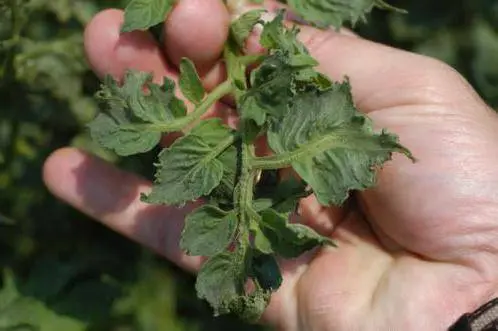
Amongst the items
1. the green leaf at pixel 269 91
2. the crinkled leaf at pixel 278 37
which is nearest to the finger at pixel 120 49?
the crinkled leaf at pixel 278 37

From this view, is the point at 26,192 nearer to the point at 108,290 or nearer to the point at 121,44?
the point at 108,290

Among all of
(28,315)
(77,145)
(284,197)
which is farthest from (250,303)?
(77,145)

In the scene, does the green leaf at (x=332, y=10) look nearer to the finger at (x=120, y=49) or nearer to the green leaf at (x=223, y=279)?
the finger at (x=120, y=49)

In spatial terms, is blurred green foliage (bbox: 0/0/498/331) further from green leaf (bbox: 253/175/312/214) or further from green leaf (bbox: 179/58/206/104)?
green leaf (bbox: 253/175/312/214)

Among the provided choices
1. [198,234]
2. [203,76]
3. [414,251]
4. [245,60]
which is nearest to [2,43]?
[203,76]

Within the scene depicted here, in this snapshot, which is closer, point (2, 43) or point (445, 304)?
point (445, 304)

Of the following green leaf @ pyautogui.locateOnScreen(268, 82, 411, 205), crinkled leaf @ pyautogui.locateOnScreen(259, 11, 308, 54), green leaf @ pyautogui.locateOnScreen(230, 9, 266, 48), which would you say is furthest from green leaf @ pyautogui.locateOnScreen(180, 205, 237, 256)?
green leaf @ pyautogui.locateOnScreen(230, 9, 266, 48)

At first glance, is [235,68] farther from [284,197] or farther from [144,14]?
[284,197]
